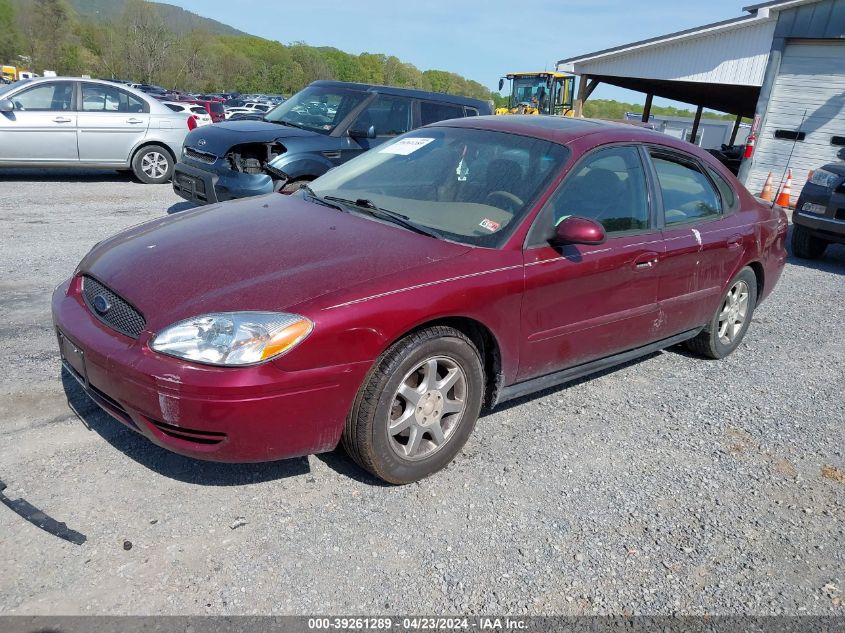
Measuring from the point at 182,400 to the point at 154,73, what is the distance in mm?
70940

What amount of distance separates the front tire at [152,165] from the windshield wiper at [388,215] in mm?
7851

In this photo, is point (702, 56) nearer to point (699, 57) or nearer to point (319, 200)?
point (699, 57)

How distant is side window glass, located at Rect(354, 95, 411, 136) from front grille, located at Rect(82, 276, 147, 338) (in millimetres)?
5469

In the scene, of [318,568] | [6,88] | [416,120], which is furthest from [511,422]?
[6,88]

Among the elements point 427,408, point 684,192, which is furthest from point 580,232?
point 684,192

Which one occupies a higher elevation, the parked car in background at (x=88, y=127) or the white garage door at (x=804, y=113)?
the white garage door at (x=804, y=113)

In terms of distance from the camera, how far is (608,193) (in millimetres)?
3771

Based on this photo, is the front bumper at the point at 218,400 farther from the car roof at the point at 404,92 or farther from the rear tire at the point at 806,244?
the rear tire at the point at 806,244

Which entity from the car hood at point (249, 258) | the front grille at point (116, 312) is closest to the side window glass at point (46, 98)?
the car hood at point (249, 258)

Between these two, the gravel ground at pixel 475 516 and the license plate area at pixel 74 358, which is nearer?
the gravel ground at pixel 475 516

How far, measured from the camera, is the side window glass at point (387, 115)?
26.6 ft

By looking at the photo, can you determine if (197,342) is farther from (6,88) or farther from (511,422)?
(6,88)

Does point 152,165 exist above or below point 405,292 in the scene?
below

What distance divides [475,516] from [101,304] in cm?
187
